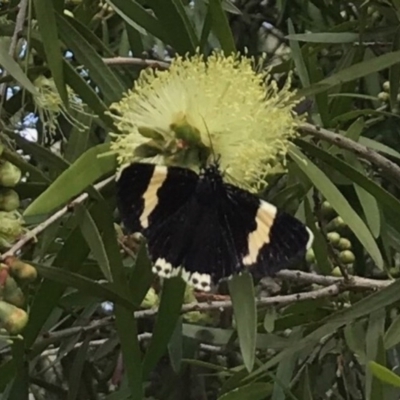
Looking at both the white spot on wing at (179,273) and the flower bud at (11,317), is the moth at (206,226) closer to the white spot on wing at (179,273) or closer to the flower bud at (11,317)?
the white spot on wing at (179,273)

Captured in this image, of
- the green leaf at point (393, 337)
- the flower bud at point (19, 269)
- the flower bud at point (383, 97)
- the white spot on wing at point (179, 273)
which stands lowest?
the green leaf at point (393, 337)

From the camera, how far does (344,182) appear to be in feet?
3.04

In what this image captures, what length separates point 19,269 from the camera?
644 mm

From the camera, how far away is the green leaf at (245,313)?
2.35 ft

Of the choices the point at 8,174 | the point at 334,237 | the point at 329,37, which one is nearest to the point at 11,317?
the point at 8,174

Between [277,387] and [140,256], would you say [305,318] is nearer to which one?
[277,387]

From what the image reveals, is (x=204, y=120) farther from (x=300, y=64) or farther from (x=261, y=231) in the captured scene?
(x=300, y=64)

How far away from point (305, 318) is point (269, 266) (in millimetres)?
333

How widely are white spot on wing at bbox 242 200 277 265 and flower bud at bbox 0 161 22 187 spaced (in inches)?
7.0

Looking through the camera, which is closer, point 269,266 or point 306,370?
point 269,266

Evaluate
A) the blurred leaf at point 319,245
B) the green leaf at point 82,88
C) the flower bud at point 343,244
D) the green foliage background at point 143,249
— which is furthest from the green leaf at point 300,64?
the flower bud at point 343,244

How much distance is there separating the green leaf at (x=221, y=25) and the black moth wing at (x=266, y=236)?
5.7 inches

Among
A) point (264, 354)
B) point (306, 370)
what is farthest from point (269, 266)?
point (264, 354)

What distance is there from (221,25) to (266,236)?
19 cm
